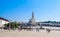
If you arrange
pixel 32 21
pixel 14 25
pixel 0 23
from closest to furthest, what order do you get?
1. pixel 14 25
2. pixel 0 23
3. pixel 32 21

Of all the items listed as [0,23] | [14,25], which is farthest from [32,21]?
[14,25]

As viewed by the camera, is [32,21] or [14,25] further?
[32,21]

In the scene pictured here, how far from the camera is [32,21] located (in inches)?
2963

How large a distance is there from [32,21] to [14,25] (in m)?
40.5

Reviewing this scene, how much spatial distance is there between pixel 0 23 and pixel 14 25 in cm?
1433

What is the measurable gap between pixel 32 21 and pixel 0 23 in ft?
97.8

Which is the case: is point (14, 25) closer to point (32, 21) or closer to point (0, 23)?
point (0, 23)

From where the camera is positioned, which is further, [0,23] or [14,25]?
[0,23]

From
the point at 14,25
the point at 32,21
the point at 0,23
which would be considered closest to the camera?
the point at 14,25

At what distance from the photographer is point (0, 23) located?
47875 mm

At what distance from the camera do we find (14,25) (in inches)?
1380

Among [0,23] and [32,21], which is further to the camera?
Answer: [32,21]
